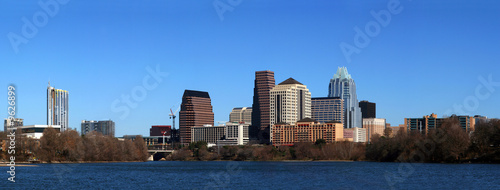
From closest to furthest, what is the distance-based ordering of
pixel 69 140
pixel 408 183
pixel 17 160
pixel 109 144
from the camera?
pixel 408 183, pixel 17 160, pixel 69 140, pixel 109 144

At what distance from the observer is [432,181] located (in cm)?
8344

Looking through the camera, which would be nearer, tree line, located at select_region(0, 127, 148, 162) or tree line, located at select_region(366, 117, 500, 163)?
tree line, located at select_region(366, 117, 500, 163)

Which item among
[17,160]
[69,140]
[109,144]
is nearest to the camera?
[17,160]

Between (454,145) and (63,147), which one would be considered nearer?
(454,145)

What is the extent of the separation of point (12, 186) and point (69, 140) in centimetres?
10202

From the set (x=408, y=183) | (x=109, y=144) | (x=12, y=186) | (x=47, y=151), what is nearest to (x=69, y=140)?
(x=47, y=151)

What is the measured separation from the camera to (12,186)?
244ft

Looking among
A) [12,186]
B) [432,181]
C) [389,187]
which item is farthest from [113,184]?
[432,181]

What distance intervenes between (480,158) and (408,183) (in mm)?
76890

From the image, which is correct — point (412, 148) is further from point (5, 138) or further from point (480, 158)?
point (5, 138)

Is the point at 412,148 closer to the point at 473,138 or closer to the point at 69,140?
the point at 473,138

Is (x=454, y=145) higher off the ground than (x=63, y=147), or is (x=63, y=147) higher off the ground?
(x=454, y=145)

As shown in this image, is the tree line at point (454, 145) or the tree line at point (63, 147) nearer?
the tree line at point (454, 145)

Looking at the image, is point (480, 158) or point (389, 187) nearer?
point (389, 187)
